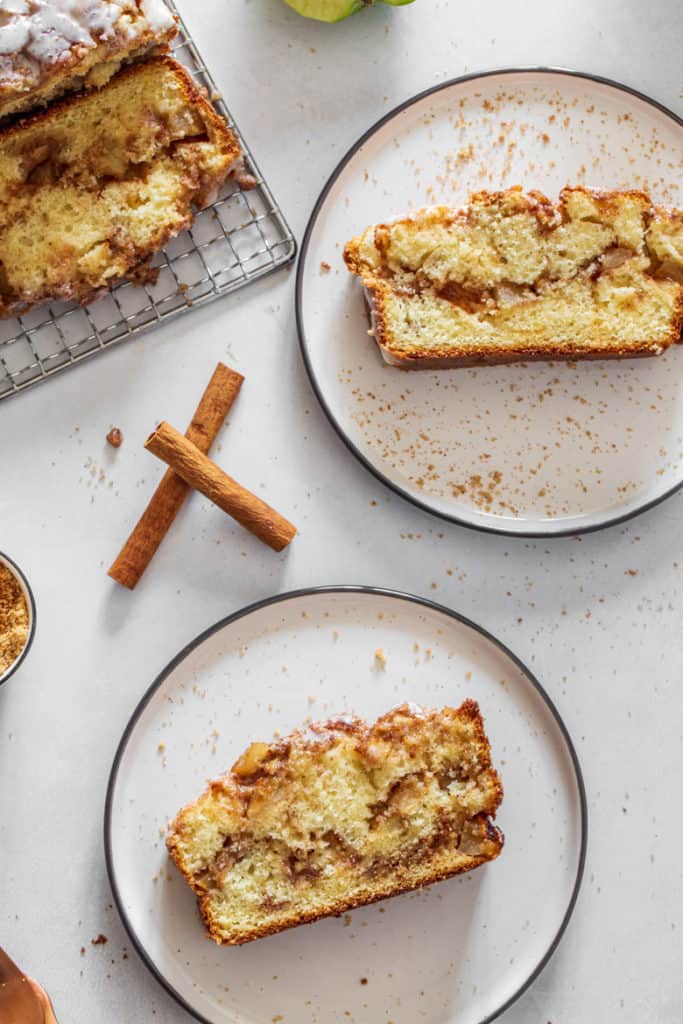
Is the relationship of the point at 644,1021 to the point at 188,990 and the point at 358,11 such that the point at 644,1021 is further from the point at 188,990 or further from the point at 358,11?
the point at 358,11

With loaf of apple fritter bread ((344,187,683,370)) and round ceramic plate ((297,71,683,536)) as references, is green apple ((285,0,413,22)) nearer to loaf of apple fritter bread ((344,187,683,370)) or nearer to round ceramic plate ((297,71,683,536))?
round ceramic plate ((297,71,683,536))

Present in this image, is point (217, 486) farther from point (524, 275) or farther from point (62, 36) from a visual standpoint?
point (62, 36)

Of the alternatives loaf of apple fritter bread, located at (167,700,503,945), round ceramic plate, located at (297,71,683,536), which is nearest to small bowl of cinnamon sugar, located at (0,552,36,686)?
loaf of apple fritter bread, located at (167,700,503,945)

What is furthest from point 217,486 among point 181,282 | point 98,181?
point 98,181

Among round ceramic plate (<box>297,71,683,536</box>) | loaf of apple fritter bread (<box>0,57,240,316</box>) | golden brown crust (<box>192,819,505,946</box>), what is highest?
loaf of apple fritter bread (<box>0,57,240,316</box>)

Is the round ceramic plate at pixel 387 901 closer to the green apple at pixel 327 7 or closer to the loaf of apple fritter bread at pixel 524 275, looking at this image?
the loaf of apple fritter bread at pixel 524 275

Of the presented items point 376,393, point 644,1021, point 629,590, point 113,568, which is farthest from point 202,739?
point 644,1021
